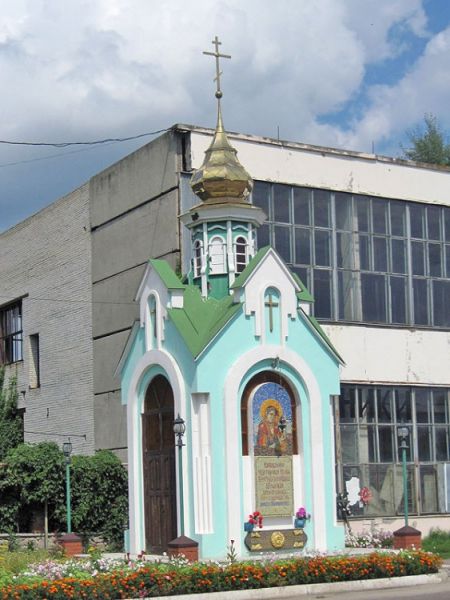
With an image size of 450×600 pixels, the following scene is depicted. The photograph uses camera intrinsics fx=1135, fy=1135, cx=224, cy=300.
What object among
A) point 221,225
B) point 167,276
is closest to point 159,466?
point 167,276

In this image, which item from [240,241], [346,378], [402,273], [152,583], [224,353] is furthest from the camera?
[402,273]

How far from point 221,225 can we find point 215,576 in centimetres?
863

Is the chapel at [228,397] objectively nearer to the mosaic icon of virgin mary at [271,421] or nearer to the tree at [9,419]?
the mosaic icon of virgin mary at [271,421]

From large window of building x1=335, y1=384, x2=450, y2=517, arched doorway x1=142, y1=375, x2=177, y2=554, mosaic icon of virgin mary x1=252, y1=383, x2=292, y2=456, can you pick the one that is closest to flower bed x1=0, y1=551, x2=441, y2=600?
mosaic icon of virgin mary x1=252, y1=383, x2=292, y2=456

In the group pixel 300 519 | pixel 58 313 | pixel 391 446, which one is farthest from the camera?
pixel 58 313

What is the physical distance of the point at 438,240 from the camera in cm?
3619

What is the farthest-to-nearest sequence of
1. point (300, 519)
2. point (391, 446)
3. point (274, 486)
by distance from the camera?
point (391, 446)
point (300, 519)
point (274, 486)

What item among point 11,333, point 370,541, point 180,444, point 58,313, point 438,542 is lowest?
point 438,542

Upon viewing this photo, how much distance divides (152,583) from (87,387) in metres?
18.1

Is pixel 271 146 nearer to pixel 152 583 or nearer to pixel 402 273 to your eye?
pixel 402 273

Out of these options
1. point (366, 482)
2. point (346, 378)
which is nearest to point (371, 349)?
point (346, 378)

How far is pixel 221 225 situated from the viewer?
24797 mm

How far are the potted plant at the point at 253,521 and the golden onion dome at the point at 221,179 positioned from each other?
6.87 metres

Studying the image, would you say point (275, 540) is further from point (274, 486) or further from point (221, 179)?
point (221, 179)
